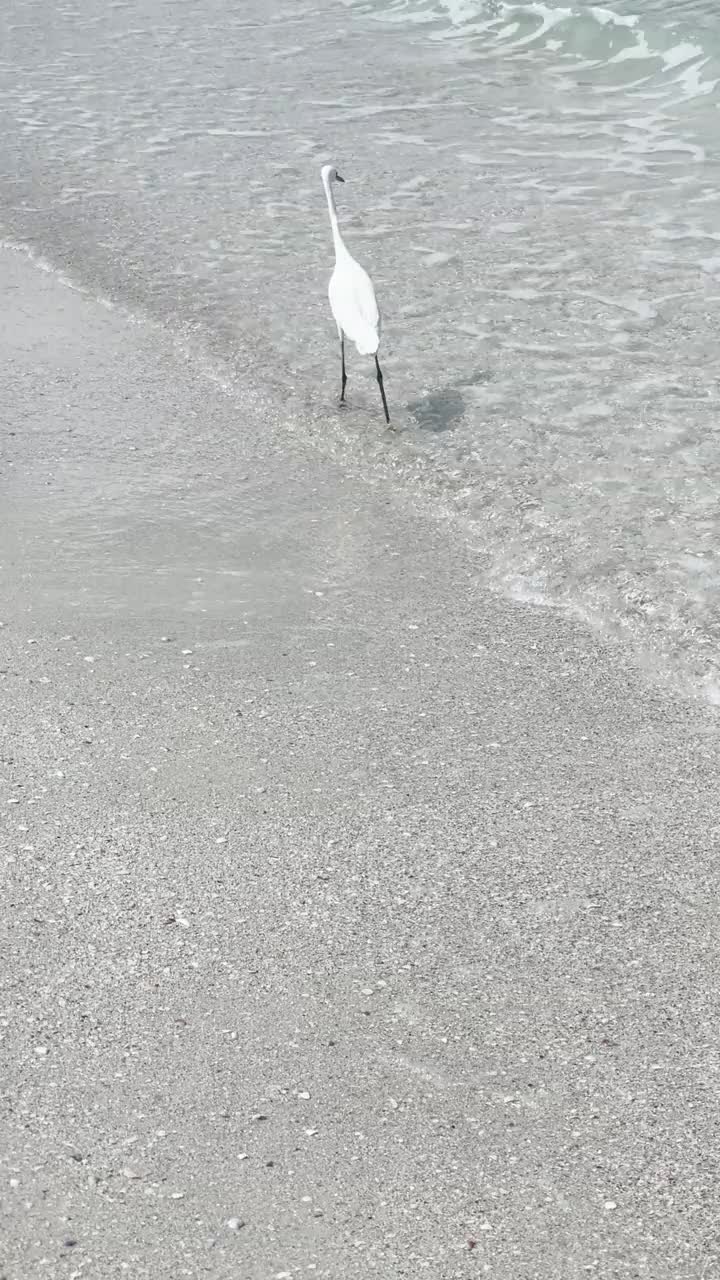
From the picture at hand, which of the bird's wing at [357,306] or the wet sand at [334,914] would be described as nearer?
the wet sand at [334,914]

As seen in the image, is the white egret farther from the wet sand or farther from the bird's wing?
the wet sand

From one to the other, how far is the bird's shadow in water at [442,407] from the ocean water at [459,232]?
2 centimetres

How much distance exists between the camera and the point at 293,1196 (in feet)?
9.14

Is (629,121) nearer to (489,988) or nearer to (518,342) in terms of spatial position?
(518,342)

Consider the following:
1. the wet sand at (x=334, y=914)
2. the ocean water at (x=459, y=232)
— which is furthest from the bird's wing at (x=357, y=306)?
the wet sand at (x=334, y=914)

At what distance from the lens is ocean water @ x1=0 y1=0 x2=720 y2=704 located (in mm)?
5750

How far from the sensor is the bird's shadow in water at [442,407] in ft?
21.5

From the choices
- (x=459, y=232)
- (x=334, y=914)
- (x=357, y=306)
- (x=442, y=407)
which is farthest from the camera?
(x=459, y=232)

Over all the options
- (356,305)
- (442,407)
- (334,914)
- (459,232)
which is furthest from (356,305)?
(334,914)

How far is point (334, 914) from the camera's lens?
3.57 meters

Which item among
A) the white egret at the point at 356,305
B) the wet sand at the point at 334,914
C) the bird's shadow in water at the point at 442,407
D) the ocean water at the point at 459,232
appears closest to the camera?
the wet sand at the point at 334,914

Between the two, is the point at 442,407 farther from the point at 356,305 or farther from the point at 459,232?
the point at 459,232

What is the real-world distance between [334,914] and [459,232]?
631 centimetres

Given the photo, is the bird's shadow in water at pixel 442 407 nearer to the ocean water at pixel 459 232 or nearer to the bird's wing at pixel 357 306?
the ocean water at pixel 459 232
